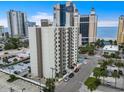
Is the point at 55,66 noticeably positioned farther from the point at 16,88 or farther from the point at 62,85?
the point at 16,88

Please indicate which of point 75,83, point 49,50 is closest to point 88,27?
point 49,50

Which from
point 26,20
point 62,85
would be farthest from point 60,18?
point 62,85

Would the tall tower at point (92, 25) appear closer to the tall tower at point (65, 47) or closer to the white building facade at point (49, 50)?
the tall tower at point (65, 47)

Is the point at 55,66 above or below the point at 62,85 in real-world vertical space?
above

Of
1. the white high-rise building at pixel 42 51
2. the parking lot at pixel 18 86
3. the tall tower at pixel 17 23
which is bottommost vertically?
the parking lot at pixel 18 86

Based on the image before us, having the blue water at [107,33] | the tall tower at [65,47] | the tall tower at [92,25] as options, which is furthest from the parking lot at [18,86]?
the blue water at [107,33]

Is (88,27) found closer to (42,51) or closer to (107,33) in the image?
(42,51)

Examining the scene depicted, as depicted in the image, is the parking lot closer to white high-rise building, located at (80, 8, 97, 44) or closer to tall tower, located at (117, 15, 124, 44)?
white high-rise building, located at (80, 8, 97, 44)

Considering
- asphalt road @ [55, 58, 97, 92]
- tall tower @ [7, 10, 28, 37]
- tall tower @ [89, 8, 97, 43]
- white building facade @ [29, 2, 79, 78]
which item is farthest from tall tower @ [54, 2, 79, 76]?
tall tower @ [7, 10, 28, 37]
